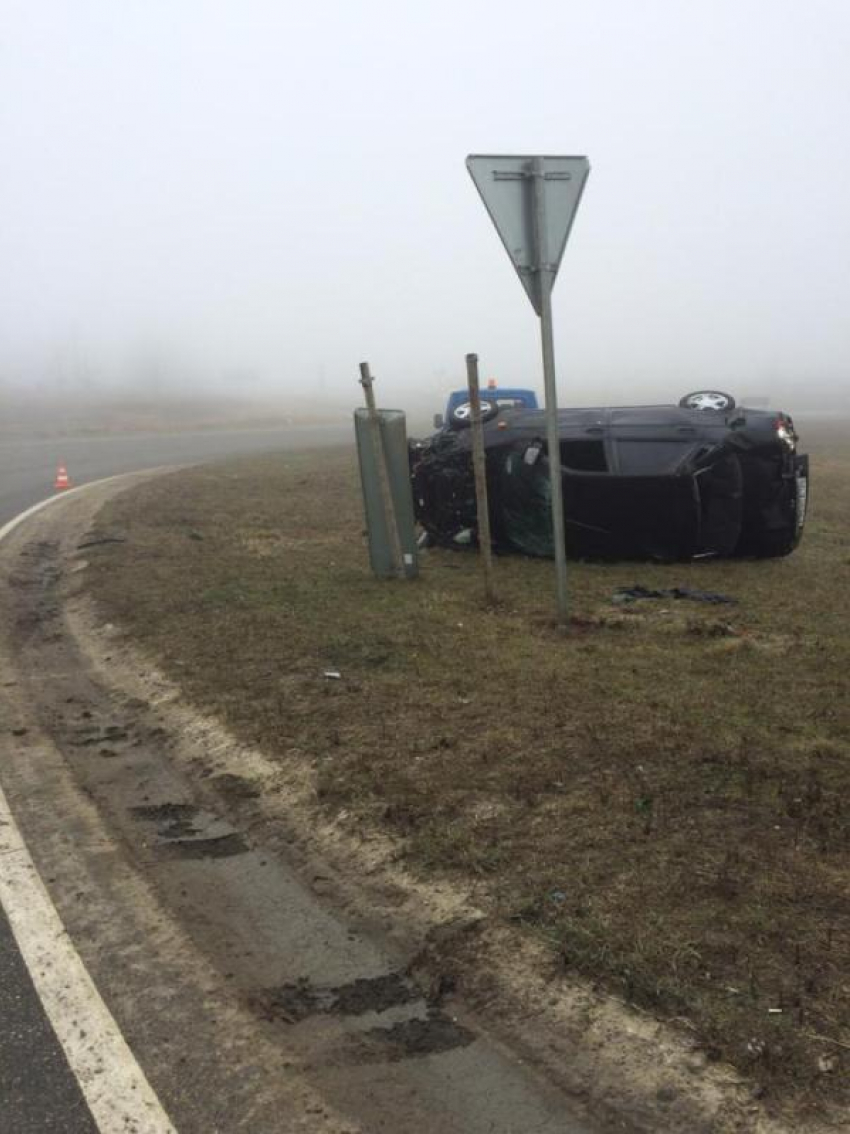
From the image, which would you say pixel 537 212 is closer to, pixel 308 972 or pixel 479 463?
pixel 479 463

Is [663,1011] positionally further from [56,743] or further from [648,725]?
[56,743]

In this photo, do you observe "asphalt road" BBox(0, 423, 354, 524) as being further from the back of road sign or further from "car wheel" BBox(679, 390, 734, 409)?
the back of road sign

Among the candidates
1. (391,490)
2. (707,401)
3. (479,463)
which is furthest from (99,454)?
(479,463)

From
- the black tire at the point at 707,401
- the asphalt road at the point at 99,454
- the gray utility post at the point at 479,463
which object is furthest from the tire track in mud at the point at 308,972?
the asphalt road at the point at 99,454

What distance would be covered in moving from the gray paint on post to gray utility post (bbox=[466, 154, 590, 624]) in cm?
206

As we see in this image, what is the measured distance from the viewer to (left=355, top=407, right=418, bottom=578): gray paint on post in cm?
839

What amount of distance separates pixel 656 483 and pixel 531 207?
11.4 feet

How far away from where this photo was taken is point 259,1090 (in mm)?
2629

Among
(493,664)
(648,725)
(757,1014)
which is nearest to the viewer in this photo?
(757,1014)

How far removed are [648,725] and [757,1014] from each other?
7.35ft

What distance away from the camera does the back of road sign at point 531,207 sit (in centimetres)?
637

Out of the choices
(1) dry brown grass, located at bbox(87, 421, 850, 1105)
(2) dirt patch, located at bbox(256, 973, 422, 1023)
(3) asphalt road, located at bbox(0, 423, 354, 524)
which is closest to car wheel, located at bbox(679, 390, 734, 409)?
(1) dry brown grass, located at bbox(87, 421, 850, 1105)

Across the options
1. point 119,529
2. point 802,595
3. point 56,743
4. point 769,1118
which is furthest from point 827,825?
point 119,529

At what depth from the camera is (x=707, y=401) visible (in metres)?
10.7
